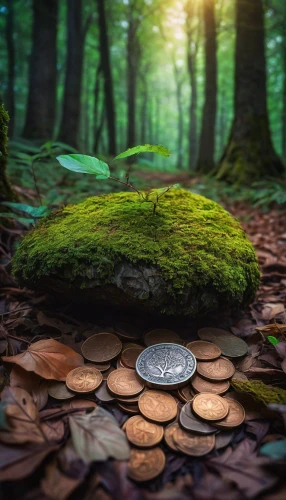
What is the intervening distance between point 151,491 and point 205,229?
66.8 inches

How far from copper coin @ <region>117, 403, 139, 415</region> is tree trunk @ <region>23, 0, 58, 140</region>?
8.09 m

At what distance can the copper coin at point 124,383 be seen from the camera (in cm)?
167

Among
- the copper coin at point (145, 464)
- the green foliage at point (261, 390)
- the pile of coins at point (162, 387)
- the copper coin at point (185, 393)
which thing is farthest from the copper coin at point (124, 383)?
the green foliage at point (261, 390)

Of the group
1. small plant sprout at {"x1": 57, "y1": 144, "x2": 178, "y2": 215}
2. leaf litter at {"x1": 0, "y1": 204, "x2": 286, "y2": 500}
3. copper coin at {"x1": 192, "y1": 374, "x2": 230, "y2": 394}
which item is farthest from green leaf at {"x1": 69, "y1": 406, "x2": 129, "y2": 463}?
small plant sprout at {"x1": 57, "y1": 144, "x2": 178, "y2": 215}

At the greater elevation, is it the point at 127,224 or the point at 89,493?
the point at 127,224

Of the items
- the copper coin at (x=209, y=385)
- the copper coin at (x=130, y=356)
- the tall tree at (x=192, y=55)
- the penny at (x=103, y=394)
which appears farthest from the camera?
the tall tree at (x=192, y=55)

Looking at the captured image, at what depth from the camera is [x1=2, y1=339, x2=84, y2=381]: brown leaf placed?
5.53 ft

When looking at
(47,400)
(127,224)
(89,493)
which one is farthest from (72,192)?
(89,493)

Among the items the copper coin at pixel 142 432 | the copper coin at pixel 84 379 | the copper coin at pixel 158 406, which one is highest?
the copper coin at pixel 84 379

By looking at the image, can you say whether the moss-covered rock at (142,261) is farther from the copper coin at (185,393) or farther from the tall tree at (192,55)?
the tall tree at (192,55)

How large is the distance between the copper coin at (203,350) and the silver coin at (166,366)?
0.29 feet

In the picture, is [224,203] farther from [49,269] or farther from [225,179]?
[49,269]

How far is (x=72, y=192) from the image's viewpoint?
536 centimetres

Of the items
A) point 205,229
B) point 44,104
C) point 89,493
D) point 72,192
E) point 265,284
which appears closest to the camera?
point 89,493
